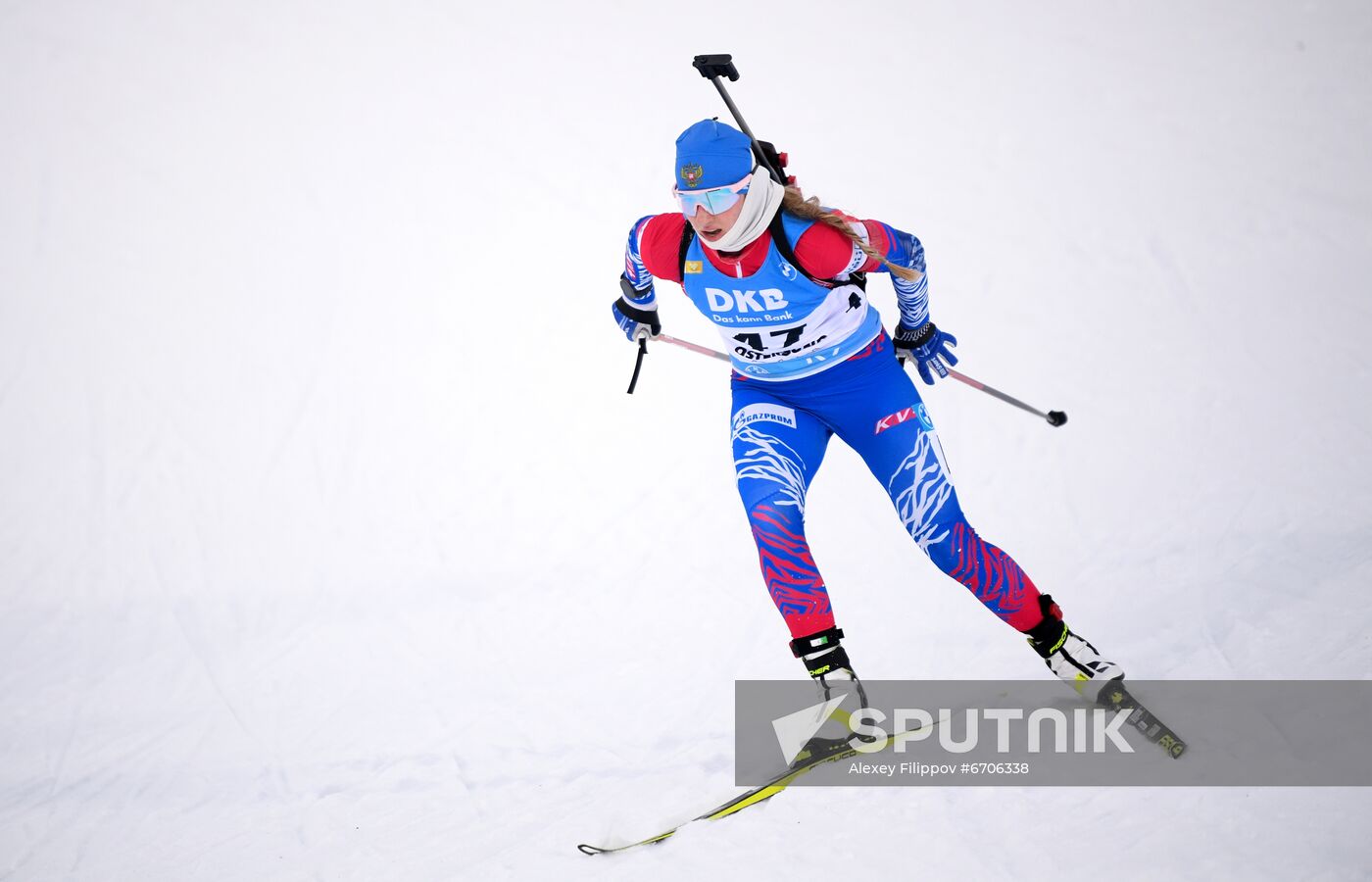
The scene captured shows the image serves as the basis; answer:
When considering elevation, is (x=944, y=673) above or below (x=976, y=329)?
below

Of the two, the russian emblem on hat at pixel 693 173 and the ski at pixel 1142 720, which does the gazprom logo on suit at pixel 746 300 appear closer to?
the russian emblem on hat at pixel 693 173

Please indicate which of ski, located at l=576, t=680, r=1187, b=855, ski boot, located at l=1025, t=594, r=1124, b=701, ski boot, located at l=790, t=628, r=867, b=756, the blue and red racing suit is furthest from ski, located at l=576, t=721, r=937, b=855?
ski boot, located at l=1025, t=594, r=1124, b=701

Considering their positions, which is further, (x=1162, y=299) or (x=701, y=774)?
(x=1162, y=299)

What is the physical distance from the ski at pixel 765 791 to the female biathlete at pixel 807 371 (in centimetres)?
24

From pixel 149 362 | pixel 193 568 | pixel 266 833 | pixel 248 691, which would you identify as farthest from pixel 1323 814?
pixel 149 362

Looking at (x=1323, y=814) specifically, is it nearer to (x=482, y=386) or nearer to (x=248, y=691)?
(x=248, y=691)

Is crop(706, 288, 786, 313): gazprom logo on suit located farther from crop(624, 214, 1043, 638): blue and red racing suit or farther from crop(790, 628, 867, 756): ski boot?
crop(790, 628, 867, 756): ski boot

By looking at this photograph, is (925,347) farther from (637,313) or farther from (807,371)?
(637,313)

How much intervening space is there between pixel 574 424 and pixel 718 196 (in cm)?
498

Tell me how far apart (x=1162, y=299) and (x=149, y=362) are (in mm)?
7598

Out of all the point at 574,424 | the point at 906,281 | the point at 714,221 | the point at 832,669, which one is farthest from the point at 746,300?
the point at 574,424

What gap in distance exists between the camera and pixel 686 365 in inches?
332

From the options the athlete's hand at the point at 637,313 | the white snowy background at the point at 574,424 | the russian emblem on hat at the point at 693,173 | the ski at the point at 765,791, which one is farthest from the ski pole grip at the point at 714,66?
the white snowy background at the point at 574,424

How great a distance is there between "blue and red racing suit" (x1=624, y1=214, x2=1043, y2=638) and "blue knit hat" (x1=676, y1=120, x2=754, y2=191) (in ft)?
0.80
